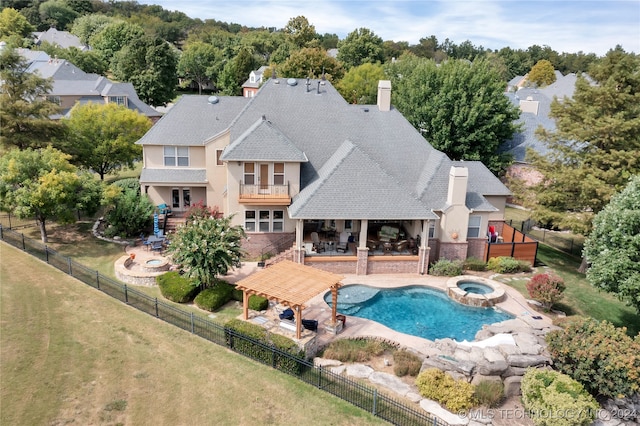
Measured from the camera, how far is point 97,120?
3841 cm

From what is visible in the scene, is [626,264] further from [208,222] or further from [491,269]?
[208,222]

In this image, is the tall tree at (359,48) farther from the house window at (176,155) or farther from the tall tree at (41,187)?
the tall tree at (41,187)

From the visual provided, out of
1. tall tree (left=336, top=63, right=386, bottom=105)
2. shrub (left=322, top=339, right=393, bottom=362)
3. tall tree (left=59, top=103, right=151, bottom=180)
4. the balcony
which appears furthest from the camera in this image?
tall tree (left=336, top=63, right=386, bottom=105)

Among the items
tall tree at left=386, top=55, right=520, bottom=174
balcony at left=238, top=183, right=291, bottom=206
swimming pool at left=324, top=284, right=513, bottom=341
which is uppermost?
tall tree at left=386, top=55, right=520, bottom=174

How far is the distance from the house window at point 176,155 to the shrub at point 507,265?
912 inches

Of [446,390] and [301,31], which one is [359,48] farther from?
[446,390]

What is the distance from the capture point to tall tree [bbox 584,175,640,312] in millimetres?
21156

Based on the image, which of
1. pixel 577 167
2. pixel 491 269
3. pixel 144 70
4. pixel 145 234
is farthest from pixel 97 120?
pixel 144 70

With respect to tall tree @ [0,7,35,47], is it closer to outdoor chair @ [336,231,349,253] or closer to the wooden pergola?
outdoor chair @ [336,231,349,253]

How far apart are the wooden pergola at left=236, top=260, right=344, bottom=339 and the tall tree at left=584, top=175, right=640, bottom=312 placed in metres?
12.5

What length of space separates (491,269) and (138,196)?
25.2 meters

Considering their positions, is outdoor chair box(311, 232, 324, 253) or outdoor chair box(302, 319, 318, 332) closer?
outdoor chair box(302, 319, 318, 332)

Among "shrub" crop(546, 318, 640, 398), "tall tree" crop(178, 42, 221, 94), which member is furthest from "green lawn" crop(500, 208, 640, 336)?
"tall tree" crop(178, 42, 221, 94)

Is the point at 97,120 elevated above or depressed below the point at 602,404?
above
